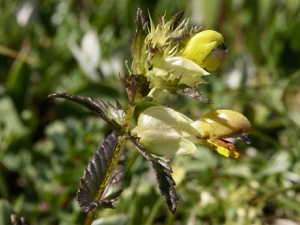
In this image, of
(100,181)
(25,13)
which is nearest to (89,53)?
(25,13)

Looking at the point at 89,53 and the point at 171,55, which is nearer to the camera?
the point at 171,55

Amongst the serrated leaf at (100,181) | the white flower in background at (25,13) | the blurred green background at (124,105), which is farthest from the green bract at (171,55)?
the white flower in background at (25,13)

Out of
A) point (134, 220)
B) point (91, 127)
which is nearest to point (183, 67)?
point (134, 220)

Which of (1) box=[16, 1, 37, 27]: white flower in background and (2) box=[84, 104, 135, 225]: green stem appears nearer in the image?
(2) box=[84, 104, 135, 225]: green stem

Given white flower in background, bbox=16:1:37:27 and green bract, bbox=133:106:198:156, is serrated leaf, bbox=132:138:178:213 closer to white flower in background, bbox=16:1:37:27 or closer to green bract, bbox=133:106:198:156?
green bract, bbox=133:106:198:156

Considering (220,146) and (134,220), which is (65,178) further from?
(220,146)

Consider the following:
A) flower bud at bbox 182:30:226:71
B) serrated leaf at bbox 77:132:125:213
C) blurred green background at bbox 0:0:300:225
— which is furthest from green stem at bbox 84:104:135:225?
blurred green background at bbox 0:0:300:225

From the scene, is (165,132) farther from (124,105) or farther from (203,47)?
(124,105)
